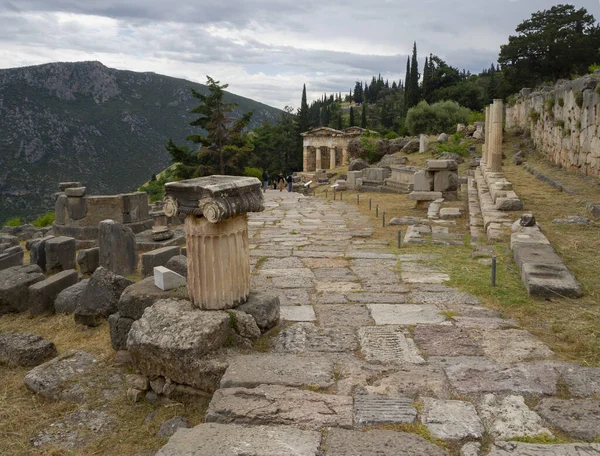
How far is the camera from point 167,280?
5.02 meters

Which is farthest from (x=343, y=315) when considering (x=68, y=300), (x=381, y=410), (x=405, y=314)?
(x=68, y=300)

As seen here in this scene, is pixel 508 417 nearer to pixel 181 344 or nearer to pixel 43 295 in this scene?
pixel 181 344


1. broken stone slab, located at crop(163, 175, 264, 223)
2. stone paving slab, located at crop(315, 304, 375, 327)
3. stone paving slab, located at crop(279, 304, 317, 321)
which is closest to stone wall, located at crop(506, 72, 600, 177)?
stone paving slab, located at crop(315, 304, 375, 327)

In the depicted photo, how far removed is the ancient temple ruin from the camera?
42250 mm

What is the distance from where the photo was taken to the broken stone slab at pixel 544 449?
2.67 meters

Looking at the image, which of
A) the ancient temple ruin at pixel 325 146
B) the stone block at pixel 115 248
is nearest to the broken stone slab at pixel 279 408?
the stone block at pixel 115 248

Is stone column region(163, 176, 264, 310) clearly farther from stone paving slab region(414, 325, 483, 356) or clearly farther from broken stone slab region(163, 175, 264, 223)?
stone paving slab region(414, 325, 483, 356)

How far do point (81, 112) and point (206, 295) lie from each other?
90337 mm

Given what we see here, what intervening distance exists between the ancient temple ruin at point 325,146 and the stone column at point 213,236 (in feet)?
121

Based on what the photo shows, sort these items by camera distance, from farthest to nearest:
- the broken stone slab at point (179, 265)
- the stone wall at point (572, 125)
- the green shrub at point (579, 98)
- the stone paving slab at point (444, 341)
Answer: the green shrub at point (579, 98)
the stone wall at point (572, 125)
the broken stone slab at point (179, 265)
the stone paving slab at point (444, 341)

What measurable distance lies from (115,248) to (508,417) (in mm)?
6591

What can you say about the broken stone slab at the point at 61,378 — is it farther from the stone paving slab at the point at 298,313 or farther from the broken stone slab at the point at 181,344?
the stone paving slab at the point at 298,313

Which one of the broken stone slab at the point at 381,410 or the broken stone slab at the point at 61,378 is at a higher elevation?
the broken stone slab at the point at 381,410

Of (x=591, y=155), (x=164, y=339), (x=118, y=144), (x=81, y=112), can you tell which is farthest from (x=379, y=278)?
(x=81, y=112)
